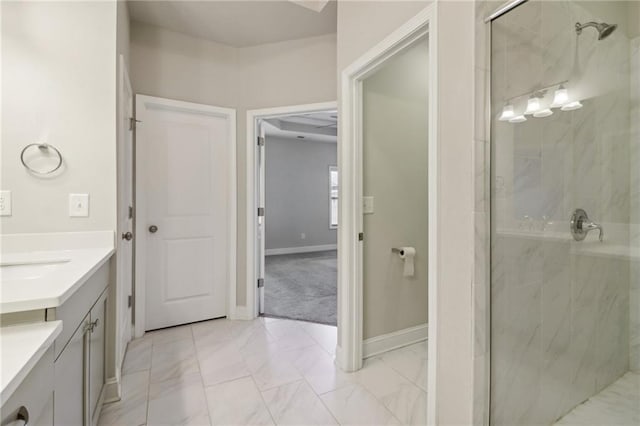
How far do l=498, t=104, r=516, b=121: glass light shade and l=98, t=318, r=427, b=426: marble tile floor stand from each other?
1519 mm

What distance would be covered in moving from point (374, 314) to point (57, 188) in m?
2.10

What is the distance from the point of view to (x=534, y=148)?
1.37 meters

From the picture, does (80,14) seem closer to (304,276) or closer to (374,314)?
(374,314)

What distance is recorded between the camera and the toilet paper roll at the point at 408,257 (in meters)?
2.30

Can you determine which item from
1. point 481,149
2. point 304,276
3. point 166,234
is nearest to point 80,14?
point 166,234

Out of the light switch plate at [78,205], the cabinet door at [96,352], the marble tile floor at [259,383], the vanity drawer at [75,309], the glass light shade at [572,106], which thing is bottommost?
the marble tile floor at [259,383]

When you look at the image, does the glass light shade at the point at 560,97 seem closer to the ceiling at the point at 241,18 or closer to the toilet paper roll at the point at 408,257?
the toilet paper roll at the point at 408,257

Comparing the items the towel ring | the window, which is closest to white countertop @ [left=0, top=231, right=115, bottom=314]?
the towel ring

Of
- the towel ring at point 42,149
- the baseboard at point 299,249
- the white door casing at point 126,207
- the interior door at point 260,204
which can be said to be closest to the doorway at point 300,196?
the baseboard at point 299,249

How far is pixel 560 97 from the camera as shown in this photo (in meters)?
1.44

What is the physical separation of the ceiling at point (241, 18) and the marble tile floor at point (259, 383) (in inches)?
103

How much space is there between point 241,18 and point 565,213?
263cm

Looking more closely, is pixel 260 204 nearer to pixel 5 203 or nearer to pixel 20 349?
pixel 5 203

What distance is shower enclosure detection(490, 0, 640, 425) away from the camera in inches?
51.8
